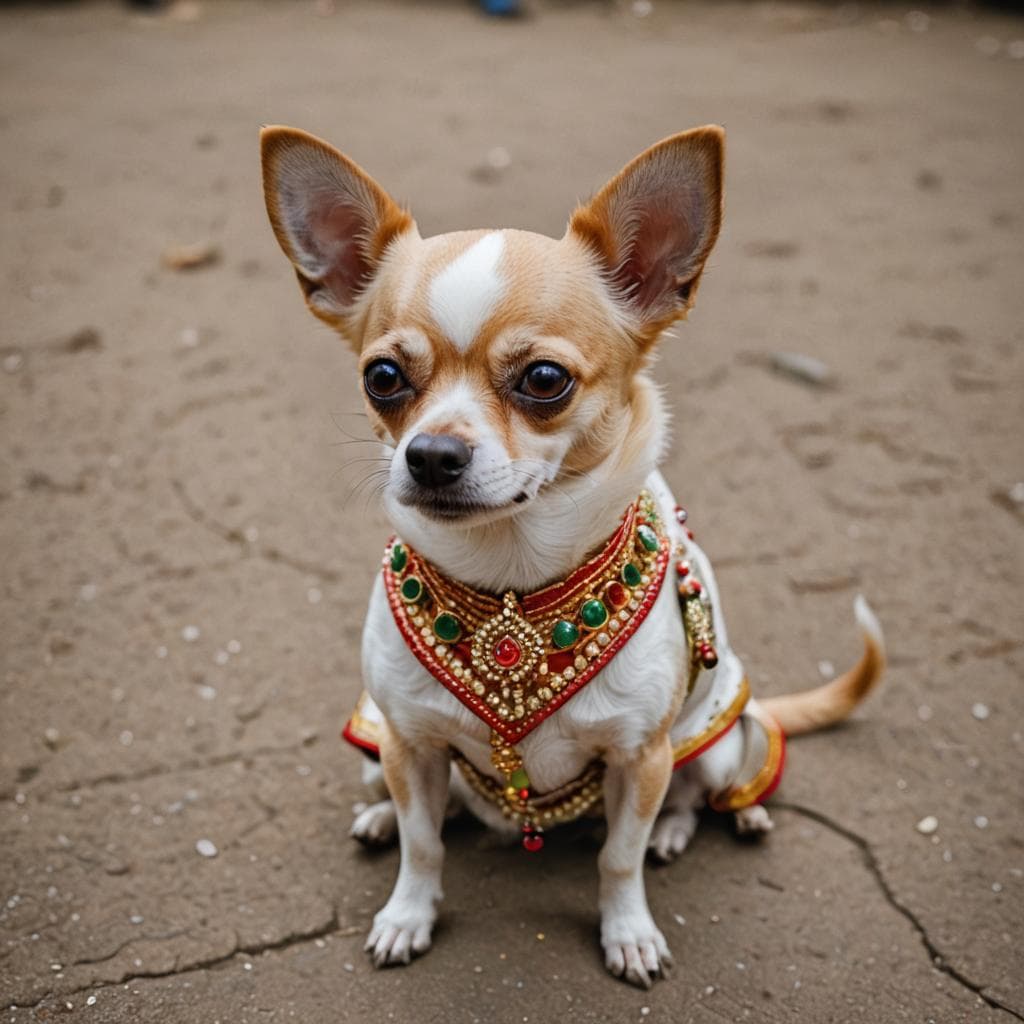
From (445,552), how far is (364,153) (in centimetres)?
451

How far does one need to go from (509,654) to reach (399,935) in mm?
731

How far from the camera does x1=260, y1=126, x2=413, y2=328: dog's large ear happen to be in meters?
1.80

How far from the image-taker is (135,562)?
3172 millimetres

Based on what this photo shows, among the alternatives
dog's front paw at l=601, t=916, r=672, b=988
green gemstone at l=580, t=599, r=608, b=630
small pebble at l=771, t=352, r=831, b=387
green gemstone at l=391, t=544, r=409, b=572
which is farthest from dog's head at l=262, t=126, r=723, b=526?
small pebble at l=771, t=352, r=831, b=387

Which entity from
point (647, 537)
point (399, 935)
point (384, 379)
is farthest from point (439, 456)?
point (399, 935)

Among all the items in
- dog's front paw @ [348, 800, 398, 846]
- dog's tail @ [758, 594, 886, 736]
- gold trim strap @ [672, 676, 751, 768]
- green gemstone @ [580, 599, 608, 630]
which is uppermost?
green gemstone @ [580, 599, 608, 630]

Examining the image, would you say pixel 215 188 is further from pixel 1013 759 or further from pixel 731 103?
pixel 1013 759

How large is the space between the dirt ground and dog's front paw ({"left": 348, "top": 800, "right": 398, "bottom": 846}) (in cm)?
5

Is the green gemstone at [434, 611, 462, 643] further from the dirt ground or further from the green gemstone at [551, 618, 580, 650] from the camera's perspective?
the dirt ground

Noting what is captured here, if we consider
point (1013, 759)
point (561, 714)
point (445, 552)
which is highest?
point (445, 552)

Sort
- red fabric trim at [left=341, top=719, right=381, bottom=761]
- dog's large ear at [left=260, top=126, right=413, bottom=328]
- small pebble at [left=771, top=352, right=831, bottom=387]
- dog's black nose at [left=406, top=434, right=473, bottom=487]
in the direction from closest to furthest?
dog's black nose at [left=406, top=434, right=473, bottom=487]
dog's large ear at [left=260, top=126, right=413, bottom=328]
red fabric trim at [left=341, top=719, right=381, bottom=761]
small pebble at [left=771, top=352, right=831, bottom=387]

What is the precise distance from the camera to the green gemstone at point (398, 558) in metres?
1.94

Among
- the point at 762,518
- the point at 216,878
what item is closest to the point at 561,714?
the point at 216,878

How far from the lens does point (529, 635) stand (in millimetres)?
1820
